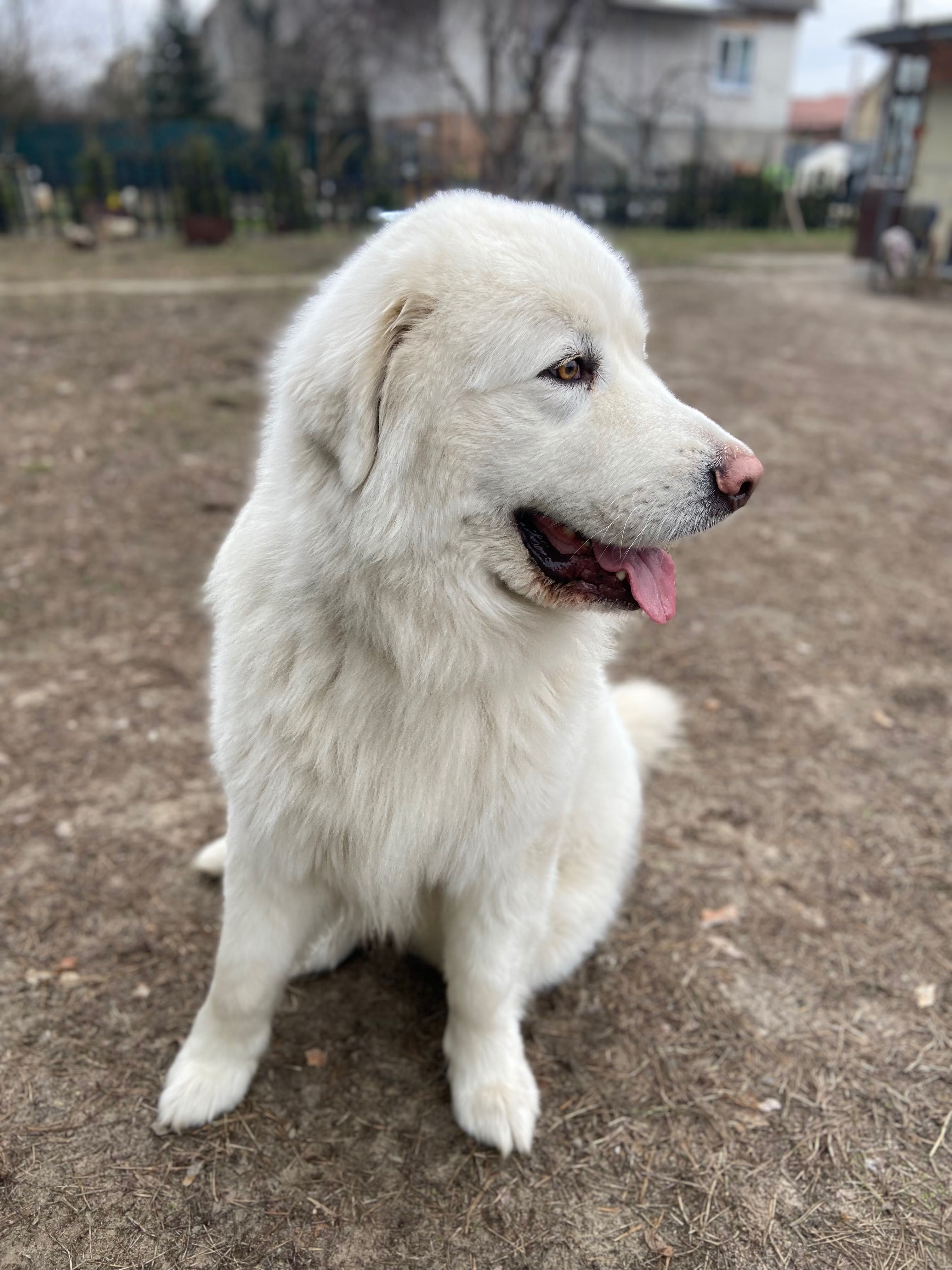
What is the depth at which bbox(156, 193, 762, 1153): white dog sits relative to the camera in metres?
1.44

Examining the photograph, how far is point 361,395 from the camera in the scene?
1.40 meters

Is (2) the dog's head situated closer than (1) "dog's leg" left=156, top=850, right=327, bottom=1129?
Yes

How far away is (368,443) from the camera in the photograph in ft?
4.61

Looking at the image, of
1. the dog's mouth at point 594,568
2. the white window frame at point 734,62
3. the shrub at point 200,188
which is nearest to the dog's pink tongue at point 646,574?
the dog's mouth at point 594,568

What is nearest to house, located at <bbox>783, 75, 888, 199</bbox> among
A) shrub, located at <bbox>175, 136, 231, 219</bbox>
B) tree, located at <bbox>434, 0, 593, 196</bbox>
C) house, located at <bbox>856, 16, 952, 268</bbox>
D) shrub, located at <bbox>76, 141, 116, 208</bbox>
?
house, located at <bbox>856, 16, 952, 268</bbox>

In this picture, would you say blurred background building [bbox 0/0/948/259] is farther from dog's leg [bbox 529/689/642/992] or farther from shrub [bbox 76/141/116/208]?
dog's leg [bbox 529/689/642/992]

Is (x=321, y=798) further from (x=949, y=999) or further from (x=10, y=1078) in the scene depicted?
(x=949, y=999)

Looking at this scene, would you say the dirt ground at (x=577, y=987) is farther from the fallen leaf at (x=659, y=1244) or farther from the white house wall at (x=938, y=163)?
the white house wall at (x=938, y=163)

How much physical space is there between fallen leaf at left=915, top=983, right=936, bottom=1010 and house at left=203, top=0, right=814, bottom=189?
21.9 meters

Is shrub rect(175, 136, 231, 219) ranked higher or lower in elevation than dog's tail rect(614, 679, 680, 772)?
higher

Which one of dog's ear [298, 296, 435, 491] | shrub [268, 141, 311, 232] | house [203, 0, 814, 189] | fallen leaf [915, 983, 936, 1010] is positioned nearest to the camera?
dog's ear [298, 296, 435, 491]

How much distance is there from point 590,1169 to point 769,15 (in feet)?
113

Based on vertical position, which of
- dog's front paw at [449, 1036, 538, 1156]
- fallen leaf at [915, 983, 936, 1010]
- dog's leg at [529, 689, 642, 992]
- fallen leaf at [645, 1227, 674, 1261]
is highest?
dog's leg at [529, 689, 642, 992]

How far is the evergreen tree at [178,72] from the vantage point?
90.4 feet
